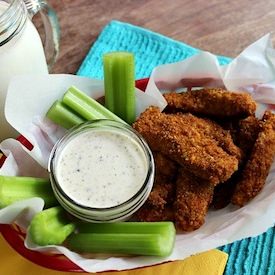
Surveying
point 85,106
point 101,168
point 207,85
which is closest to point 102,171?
point 101,168

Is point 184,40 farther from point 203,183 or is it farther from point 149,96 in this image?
point 203,183

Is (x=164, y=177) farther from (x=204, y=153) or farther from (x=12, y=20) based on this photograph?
(x=12, y=20)

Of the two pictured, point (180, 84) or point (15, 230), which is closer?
point (15, 230)

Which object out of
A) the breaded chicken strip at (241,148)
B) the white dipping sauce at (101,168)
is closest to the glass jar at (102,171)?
the white dipping sauce at (101,168)

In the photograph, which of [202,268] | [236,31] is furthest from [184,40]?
[202,268]

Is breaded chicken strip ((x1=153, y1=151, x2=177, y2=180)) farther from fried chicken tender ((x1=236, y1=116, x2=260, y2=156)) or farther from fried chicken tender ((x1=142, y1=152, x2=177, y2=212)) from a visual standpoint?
fried chicken tender ((x1=236, y1=116, x2=260, y2=156))

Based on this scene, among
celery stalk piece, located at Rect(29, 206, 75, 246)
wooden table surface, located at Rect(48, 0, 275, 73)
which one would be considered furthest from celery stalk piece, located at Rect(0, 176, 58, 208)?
wooden table surface, located at Rect(48, 0, 275, 73)

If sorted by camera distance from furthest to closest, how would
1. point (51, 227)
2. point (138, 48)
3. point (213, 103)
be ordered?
point (138, 48), point (213, 103), point (51, 227)
